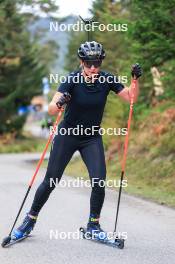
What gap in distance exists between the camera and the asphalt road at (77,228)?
674cm

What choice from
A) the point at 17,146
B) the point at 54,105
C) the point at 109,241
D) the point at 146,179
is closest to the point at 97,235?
the point at 109,241

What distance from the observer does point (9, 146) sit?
4022 cm

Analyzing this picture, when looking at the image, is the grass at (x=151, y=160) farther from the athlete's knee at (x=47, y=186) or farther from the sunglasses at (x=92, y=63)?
the sunglasses at (x=92, y=63)

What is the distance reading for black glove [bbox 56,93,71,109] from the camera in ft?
23.4

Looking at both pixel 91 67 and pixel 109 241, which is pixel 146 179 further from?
pixel 91 67

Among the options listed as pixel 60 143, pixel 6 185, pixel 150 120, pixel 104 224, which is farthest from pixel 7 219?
pixel 150 120

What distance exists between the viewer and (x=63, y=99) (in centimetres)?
715

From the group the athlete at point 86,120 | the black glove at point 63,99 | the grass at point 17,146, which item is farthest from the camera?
Result: the grass at point 17,146

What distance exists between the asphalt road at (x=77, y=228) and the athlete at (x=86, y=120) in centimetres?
39

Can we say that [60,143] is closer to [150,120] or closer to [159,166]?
[159,166]

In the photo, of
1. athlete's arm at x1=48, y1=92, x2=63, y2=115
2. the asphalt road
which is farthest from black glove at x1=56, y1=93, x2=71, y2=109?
the asphalt road

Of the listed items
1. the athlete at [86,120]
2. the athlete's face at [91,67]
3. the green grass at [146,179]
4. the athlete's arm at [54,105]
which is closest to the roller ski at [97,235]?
the athlete at [86,120]

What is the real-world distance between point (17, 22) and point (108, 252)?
34.0 meters

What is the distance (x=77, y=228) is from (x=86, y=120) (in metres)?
1.68
